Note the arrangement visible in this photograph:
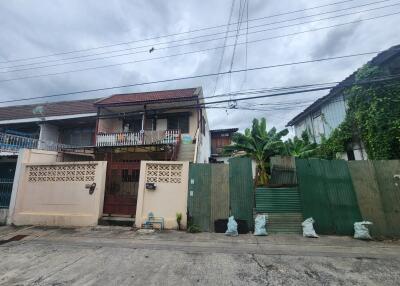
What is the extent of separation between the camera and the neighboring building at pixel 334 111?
7.83 meters

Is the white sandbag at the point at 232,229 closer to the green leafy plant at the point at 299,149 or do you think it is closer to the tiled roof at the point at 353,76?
the green leafy plant at the point at 299,149

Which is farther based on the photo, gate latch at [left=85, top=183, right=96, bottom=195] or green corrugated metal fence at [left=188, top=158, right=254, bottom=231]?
gate latch at [left=85, top=183, right=96, bottom=195]

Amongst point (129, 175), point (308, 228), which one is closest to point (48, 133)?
point (129, 175)

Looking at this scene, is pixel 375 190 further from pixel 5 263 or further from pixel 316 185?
pixel 5 263

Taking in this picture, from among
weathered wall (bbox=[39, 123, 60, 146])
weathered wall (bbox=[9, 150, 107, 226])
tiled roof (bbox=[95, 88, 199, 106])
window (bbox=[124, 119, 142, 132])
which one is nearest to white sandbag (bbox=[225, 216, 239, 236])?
weathered wall (bbox=[9, 150, 107, 226])

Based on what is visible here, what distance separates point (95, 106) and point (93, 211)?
899 centimetres

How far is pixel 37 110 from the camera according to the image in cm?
1576

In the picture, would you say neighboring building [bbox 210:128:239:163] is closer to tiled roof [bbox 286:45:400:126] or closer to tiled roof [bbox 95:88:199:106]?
tiled roof [bbox 95:88:199:106]

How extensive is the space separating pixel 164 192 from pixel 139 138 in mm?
6020

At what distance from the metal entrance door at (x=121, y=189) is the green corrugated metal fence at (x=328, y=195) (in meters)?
6.35

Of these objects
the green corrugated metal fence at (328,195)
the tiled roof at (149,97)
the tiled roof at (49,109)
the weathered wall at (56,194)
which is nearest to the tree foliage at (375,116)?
the green corrugated metal fence at (328,195)

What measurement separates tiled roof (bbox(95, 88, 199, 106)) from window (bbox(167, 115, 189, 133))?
1.54 meters

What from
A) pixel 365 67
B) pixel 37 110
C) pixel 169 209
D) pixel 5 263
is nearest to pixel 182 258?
pixel 169 209

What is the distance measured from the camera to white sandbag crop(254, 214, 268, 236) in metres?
6.67
